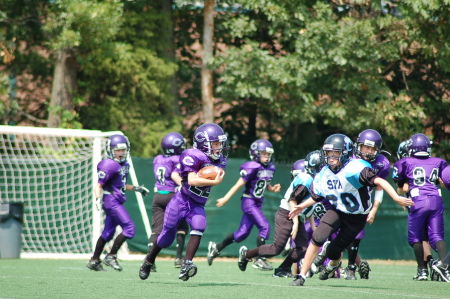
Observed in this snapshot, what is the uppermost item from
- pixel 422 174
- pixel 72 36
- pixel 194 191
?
pixel 72 36

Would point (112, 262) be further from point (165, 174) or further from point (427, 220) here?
point (427, 220)

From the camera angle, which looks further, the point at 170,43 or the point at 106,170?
the point at 170,43

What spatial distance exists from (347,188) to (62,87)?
34.7 feet

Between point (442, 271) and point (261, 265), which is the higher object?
point (442, 271)

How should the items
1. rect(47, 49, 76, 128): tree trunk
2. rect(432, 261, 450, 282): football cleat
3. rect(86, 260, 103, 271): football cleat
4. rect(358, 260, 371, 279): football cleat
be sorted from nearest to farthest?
rect(432, 261, 450, 282): football cleat
rect(358, 260, 371, 279): football cleat
rect(86, 260, 103, 271): football cleat
rect(47, 49, 76, 128): tree trunk

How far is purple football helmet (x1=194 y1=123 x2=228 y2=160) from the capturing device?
7730 millimetres

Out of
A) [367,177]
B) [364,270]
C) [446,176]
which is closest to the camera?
[367,177]

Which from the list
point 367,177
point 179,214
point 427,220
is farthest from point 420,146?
point 179,214

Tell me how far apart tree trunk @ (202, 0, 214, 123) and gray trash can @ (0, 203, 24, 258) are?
18.0ft

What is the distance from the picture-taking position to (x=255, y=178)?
1126cm

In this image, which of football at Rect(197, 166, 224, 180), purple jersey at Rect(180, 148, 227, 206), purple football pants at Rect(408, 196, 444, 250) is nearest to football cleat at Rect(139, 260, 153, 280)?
purple jersey at Rect(180, 148, 227, 206)

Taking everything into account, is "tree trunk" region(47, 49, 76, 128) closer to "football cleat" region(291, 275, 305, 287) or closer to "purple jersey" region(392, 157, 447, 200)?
"purple jersey" region(392, 157, 447, 200)

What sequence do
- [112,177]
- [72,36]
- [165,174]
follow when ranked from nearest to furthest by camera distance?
[112,177], [165,174], [72,36]

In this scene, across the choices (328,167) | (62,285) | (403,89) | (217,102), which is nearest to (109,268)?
(62,285)
